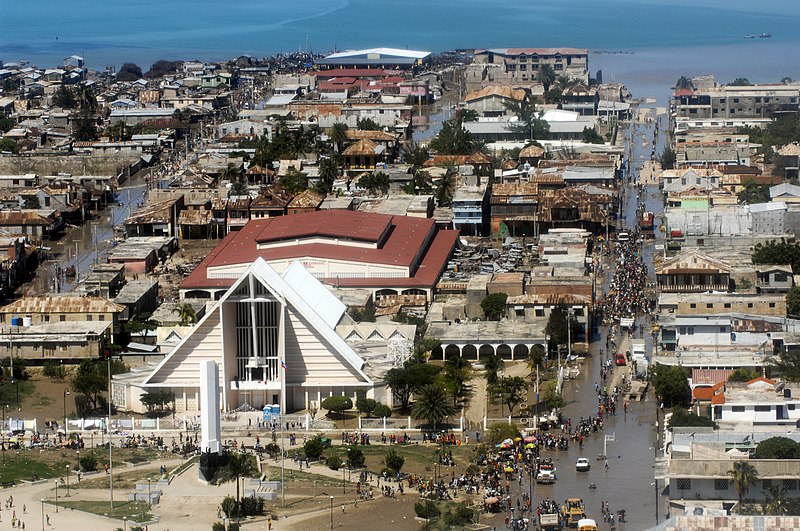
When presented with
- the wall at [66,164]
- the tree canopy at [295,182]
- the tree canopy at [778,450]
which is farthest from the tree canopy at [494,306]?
the wall at [66,164]

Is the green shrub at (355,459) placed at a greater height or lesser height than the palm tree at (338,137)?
lesser

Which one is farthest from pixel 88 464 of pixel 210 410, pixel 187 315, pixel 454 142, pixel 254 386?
pixel 454 142

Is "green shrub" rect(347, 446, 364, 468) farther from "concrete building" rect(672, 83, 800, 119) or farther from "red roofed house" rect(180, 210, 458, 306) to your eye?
"concrete building" rect(672, 83, 800, 119)

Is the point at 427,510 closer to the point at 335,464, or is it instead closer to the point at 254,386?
the point at 335,464

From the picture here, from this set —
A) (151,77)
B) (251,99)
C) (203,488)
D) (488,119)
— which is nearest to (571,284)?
(203,488)

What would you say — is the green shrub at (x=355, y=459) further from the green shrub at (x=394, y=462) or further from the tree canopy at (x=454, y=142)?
the tree canopy at (x=454, y=142)

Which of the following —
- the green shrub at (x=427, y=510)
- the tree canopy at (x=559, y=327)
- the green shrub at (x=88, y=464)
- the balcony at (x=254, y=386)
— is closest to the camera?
the green shrub at (x=427, y=510)

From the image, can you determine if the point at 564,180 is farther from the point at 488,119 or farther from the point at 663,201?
the point at 488,119

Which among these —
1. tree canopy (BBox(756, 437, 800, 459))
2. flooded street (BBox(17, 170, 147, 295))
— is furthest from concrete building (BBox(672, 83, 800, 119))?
tree canopy (BBox(756, 437, 800, 459))
